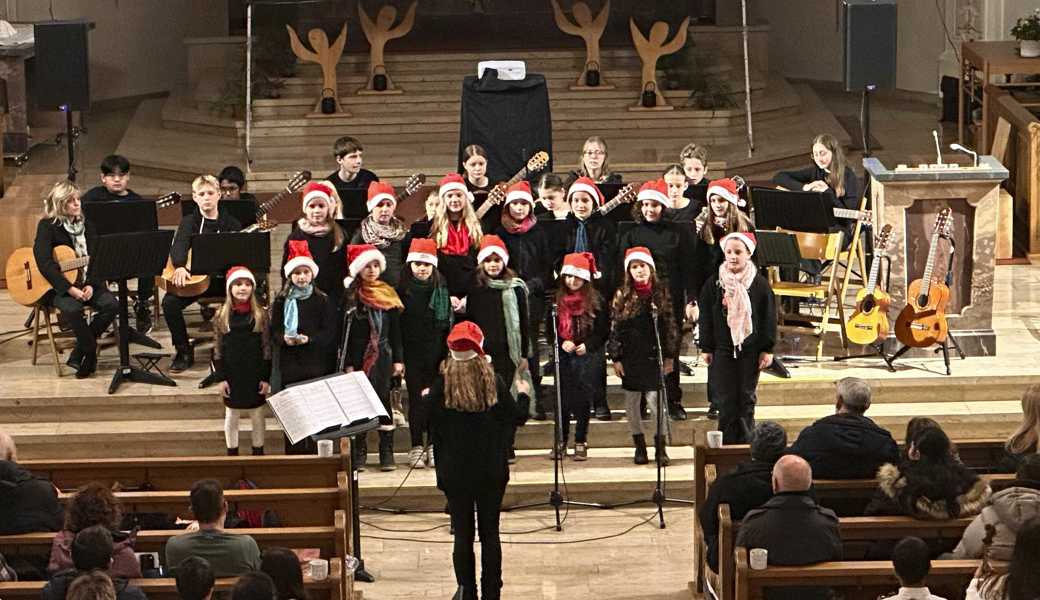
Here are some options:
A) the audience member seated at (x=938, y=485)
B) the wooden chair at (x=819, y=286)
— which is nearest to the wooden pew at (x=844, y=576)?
the audience member seated at (x=938, y=485)

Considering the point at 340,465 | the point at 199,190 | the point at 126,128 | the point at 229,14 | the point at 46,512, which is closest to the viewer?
the point at 46,512

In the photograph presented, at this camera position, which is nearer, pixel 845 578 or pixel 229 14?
pixel 845 578

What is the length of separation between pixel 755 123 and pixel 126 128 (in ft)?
21.4

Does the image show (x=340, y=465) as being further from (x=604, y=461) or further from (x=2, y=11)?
(x=2, y=11)

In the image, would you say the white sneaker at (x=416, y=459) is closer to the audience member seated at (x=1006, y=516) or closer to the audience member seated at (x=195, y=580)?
the audience member seated at (x=1006, y=516)

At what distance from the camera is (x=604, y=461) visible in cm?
1075

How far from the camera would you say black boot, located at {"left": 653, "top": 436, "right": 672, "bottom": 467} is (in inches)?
400

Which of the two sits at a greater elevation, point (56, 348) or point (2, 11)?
point (2, 11)

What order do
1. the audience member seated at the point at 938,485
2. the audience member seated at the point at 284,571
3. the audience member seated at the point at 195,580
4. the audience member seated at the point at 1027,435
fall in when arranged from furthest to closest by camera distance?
1. the audience member seated at the point at 1027,435
2. the audience member seated at the point at 938,485
3. the audience member seated at the point at 284,571
4. the audience member seated at the point at 195,580

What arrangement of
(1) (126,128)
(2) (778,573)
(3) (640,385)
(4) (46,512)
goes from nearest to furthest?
(2) (778,573)
(4) (46,512)
(3) (640,385)
(1) (126,128)

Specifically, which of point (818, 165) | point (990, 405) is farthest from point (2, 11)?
point (990, 405)

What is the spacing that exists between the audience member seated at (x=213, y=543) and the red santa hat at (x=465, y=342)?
136 cm

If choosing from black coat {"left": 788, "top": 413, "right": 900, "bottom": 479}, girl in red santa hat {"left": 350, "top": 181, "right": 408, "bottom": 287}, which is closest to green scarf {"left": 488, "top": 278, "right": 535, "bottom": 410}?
girl in red santa hat {"left": 350, "top": 181, "right": 408, "bottom": 287}

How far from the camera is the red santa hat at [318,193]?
10538 millimetres
